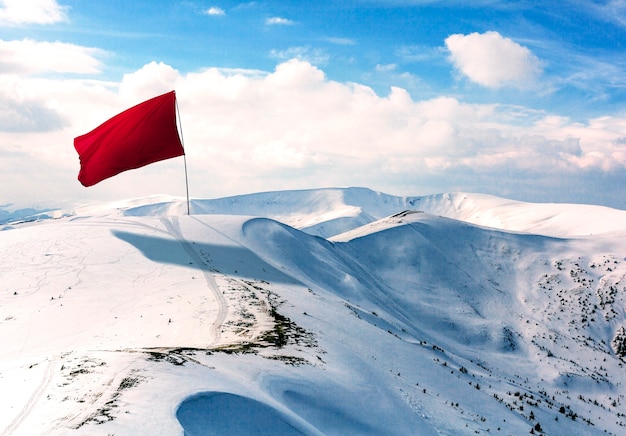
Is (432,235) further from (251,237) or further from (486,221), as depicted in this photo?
(486,221)

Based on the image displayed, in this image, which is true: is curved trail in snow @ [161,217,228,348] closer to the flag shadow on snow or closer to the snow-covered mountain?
the flag shadow on snow

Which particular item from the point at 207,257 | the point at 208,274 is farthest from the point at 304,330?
the point at 207,257

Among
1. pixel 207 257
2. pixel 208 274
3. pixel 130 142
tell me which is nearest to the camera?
pixel 208 274

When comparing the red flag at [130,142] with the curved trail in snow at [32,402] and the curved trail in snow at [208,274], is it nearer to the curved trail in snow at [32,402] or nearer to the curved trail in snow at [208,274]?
the curved trail in snow at [208,274]

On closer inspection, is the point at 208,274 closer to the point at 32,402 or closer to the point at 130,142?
the point at 130,142

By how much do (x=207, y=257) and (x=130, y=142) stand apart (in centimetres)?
1030

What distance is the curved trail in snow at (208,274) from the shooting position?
19.6 metres

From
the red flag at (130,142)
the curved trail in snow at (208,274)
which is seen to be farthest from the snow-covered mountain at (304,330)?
the red flag at (130,142)

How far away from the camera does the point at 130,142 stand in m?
29.9

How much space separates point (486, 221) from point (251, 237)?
581 feet

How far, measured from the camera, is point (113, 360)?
1197 cm

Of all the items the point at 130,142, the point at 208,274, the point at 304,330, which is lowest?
the point at 304,330

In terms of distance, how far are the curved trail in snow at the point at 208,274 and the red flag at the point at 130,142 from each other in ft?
26.8

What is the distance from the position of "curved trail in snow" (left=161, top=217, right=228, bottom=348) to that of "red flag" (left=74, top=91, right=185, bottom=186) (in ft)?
26.8
